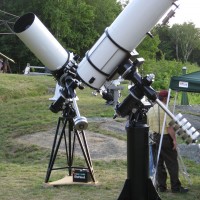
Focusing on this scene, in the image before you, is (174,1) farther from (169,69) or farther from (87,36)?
(87,36)

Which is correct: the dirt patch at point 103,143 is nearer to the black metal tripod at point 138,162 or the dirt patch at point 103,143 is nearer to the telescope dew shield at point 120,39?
the black metal tripod at point 138,162

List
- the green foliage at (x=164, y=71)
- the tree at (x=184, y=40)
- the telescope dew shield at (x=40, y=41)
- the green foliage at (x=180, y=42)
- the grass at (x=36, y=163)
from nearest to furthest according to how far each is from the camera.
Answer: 1. the telescope dew shield at (x=40, y=41)
2. the grass at (x=36, y=163)
3. the green foliage at (x=164, y=71)
4. the green foliage at (x=180, y=42)
5. the tree at (x=184, y=40)

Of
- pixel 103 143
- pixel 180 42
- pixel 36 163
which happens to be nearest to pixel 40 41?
pixel 36 163

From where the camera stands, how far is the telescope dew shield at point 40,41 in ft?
19.3

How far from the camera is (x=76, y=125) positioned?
17.2ft

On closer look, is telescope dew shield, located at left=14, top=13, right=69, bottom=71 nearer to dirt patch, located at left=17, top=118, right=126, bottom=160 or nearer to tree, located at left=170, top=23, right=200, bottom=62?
dirt patch, located at left=17, top=118, right=126, bottom=160

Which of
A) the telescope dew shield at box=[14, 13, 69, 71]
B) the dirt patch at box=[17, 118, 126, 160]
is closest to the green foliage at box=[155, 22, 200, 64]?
the dirt patch at box=[17, 118, 126, 160]

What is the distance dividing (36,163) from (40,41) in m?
5.51

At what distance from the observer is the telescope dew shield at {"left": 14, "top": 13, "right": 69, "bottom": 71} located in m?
5.89

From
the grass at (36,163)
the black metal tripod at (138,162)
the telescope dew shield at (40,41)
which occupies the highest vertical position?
the telescope dew shield at (40,41)

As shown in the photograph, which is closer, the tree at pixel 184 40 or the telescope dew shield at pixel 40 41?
the telescope dew shield at pixel 40 41

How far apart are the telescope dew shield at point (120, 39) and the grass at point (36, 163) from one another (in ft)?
9.54

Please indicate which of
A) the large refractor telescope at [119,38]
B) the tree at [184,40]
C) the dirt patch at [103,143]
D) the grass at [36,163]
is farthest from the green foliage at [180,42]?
the large refractor telescope at [119,38]

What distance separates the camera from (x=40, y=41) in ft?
19.9
